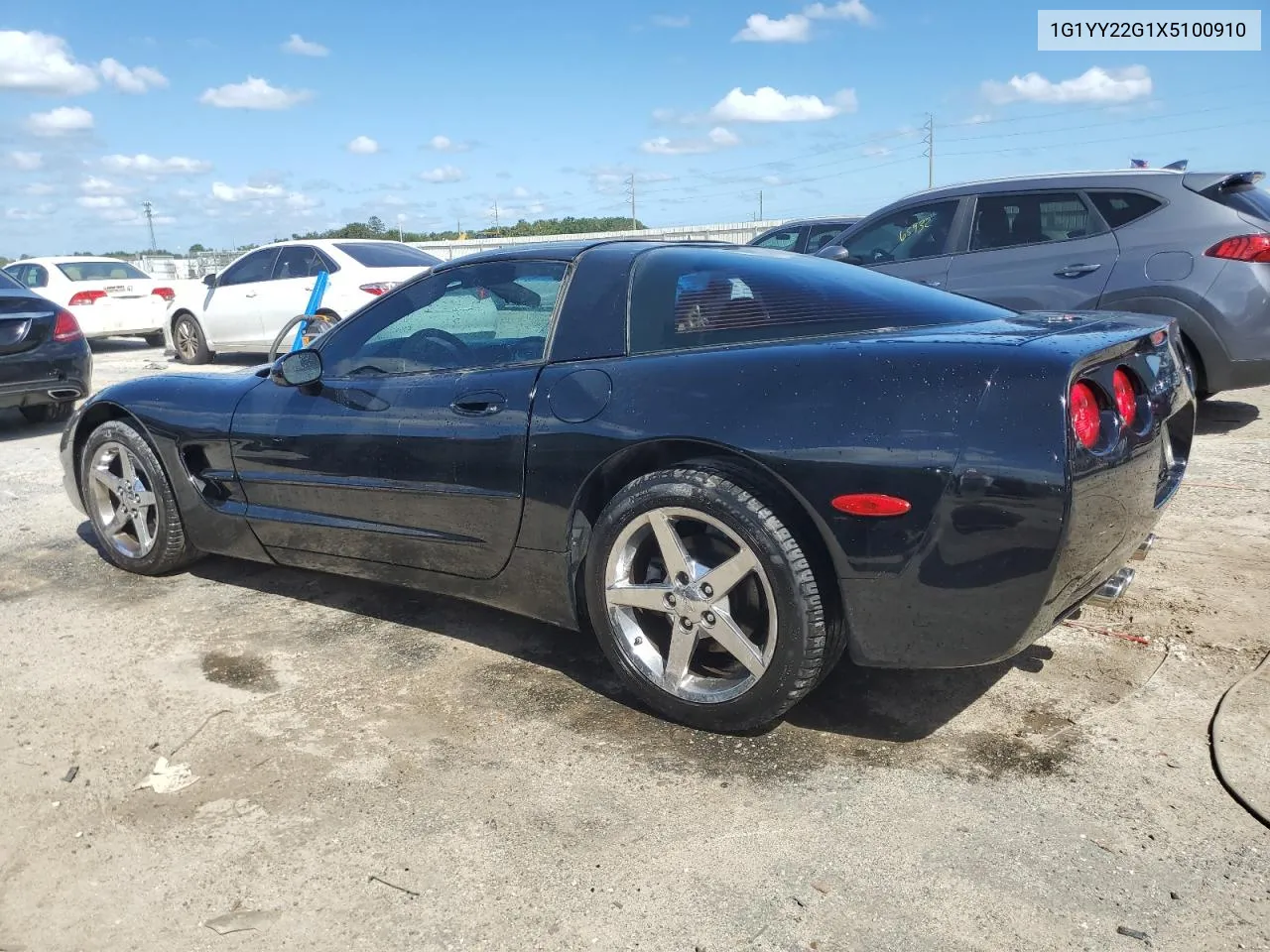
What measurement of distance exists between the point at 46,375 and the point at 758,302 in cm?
676

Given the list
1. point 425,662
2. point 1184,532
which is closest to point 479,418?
point 425,662

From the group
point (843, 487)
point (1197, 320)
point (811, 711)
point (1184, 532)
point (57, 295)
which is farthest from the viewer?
point (57, 295)

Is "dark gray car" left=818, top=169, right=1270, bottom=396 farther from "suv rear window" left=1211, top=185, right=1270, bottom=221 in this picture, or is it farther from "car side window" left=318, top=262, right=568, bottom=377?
"car side window" left=318, top=262, right=568, bottom=377

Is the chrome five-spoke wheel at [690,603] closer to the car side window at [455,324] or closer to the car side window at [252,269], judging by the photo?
the car side window at [455,324]

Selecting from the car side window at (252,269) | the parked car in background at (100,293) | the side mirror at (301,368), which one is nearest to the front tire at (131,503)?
the side mirror at (301,368)

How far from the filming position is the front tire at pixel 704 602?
262 cm

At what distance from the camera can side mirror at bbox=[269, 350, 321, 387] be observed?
12.1ft

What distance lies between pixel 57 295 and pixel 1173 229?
544 inches

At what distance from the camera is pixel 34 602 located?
4145 millimetres

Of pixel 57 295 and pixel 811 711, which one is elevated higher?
pixel 57 295

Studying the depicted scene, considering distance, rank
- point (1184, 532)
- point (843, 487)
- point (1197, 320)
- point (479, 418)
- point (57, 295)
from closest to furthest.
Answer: point (843, 487), point (479, 418), point (1184, 532), point (1197, 320), point (57, 295)

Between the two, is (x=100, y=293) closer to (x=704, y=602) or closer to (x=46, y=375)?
(x=46, y=375)

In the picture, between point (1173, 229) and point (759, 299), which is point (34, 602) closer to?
point (759, 299)

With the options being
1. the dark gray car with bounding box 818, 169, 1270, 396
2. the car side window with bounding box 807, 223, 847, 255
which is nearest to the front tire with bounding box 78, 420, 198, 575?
the dark gray car with bounding box 818, 169, 1270, 396
